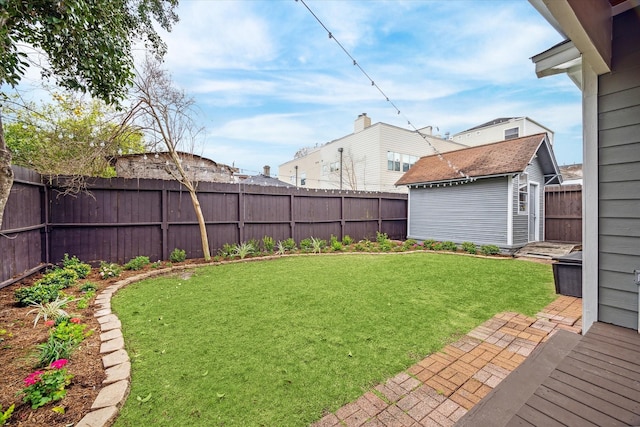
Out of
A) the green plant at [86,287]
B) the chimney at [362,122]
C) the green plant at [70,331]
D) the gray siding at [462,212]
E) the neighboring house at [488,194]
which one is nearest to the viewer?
the green plant at [70,331]

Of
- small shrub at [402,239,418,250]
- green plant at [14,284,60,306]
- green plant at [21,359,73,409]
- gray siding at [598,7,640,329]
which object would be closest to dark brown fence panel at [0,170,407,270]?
green plant at [14,284,60,306]

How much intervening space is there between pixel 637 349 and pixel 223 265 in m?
6.05

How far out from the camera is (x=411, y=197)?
1061cm

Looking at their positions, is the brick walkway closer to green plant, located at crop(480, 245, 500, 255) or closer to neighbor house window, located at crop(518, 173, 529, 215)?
green plant, located at crop(480, 245, 500, 255)

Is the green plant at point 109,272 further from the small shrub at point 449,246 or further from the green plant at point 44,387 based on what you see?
the small shrub at point 449,246

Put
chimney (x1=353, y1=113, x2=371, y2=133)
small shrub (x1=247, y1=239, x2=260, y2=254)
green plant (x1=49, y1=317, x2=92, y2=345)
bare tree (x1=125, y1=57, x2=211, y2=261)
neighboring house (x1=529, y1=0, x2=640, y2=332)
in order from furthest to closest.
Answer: chimney (x1=353, y1=113, x2=371, y2=133) → small shrub (x1=247, y1=239, x2=260, y2=254) → bare tree (x1=125, y1=57, x2=211, y2=261) → green plant (x1=49, y1=317, x2=92, y2=345) → neighboring house (x1=529, y1=0, x2=640, y2=332)

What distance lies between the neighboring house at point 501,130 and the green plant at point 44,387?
21351 millimetres

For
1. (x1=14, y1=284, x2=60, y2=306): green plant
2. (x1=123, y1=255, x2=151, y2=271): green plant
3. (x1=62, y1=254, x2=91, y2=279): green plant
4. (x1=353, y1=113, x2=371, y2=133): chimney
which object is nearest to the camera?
(x1=14, y1=284, x2=60, y2=306): green plant

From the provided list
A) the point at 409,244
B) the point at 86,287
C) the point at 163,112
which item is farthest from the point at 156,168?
the point at 409,244

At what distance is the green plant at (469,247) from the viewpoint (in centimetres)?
811

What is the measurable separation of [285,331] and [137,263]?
4283 millimetres

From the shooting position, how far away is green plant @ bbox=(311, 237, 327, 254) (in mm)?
7781

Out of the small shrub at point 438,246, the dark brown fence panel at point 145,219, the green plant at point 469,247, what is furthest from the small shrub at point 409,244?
the dark brown fence panel at point 145,219

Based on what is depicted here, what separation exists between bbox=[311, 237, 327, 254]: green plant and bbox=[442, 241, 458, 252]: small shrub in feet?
13.1
